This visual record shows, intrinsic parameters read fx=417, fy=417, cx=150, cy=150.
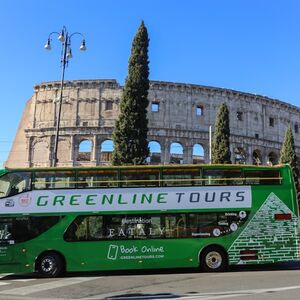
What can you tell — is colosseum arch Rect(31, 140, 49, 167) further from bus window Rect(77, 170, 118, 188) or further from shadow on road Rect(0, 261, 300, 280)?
bus window Rect(77, 170, 118, 188)

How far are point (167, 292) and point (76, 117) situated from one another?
144 ft

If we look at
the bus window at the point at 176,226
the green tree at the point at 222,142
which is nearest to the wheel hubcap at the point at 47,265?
the bus window at the point at 176,226

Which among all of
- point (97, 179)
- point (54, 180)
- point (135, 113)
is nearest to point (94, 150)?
point (135, 113)

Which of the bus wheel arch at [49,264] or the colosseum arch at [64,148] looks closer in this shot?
the bus wheel arch at [49,264]

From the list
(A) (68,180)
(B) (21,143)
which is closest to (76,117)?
(B) (21,143)

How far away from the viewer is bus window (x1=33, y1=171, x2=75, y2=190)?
13.1m

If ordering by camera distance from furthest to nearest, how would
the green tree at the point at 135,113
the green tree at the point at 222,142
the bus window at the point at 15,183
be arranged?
the green tree at the point at 222,142 → the green tree at the point at 135,113 → the bus window at the point at 15,183

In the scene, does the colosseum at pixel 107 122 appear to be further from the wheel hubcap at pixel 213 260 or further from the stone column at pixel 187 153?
the wheel hubcap at pixel 213 260

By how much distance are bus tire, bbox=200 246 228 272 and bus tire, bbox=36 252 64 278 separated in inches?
175

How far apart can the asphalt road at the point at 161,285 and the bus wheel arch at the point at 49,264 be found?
0.85 feet

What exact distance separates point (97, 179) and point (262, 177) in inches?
209

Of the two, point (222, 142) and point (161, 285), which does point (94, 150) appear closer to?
point (222, 142)

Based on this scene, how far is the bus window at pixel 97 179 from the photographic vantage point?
13.2m

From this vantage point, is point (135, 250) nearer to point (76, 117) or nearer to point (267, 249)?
point (267, 249)
